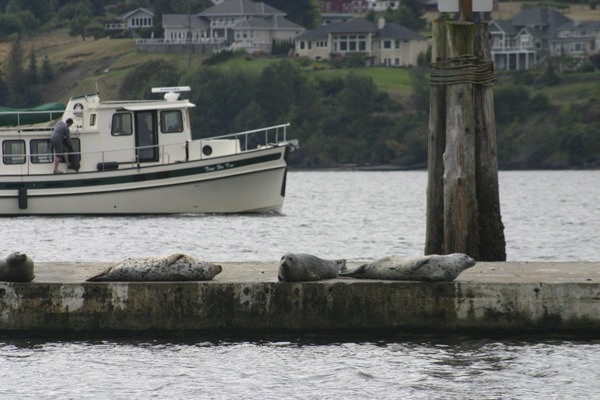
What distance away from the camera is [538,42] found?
484 ft

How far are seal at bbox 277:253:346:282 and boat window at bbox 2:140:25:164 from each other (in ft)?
81.4

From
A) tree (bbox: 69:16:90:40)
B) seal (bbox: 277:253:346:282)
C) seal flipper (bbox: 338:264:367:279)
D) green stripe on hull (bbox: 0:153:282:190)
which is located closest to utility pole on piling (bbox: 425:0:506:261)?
seal flipper (bbox: 338:264:367:279)

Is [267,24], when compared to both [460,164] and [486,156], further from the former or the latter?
[460,164]

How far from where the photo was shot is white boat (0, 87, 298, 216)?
38188 mm

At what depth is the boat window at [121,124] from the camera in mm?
38125

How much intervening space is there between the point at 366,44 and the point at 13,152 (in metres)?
108

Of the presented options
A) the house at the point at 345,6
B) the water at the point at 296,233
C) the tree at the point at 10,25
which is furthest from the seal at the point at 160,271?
the house at the point at 345,6

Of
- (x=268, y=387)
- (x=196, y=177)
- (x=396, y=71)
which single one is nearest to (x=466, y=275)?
(x=268, y=387)

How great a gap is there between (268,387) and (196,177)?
26.0 metres

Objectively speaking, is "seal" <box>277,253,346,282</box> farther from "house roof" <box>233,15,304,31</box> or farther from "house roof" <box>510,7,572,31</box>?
"house roof" <box>510,7,572,31</box>

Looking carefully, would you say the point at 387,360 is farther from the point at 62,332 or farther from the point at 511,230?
the point at 511,230

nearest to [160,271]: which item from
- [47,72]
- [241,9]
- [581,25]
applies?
[47,72]

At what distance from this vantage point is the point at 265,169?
129 ft

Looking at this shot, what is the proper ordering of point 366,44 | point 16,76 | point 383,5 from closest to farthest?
point 16,76 < point 366,44 < point 383,5
